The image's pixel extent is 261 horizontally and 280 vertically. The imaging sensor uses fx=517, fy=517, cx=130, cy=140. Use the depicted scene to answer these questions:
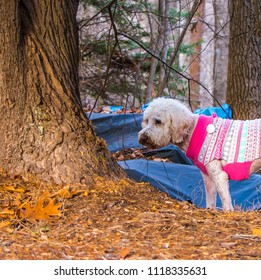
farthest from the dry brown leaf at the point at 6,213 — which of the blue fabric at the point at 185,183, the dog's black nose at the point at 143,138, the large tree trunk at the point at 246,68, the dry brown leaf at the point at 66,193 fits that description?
the large tree trunk at the point at 246,68

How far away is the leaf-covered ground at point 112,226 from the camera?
2887 millimetres

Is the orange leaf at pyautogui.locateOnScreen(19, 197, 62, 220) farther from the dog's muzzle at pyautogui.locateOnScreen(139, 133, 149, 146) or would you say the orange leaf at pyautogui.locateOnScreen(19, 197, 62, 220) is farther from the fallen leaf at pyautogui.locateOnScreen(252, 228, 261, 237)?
the dog's muzzle at pyautogui.locateOnScreen(139, 133, 149, 146)

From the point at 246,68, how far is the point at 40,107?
4.73 m

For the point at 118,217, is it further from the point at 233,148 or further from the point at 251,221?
the point at 233,148

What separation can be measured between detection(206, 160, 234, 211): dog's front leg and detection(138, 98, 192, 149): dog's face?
473 millimetres

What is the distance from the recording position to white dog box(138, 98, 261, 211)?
5309mm

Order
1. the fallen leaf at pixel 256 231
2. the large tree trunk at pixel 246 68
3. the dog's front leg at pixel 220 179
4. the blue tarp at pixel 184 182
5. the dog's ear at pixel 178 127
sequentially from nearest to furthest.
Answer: the fallen leaf at pixel 256 231 → the dog's front leg at pixel 220 179 → the dog's ear at pixel 178 127 → the blue tarp at pixel 184 182 → the large tree trunk at pixel 246 68

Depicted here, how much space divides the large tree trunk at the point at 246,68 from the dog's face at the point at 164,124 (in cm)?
272

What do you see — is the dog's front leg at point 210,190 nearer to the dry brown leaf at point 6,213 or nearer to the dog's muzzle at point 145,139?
the dog's muzzle at point 145,139

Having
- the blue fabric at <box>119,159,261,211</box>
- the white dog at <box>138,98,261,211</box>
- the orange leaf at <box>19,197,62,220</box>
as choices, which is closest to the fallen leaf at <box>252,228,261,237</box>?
the orange leaf at <box>19,197,62,220</box>

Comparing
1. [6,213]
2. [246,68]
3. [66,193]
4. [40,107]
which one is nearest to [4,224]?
[6,213]
